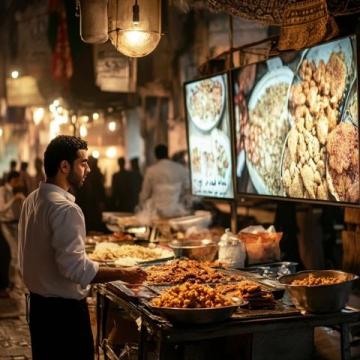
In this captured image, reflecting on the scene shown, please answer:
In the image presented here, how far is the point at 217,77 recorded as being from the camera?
24.5ft

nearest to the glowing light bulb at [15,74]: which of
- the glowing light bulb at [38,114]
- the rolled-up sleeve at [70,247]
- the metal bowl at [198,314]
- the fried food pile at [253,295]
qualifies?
the glowing light bulb at [38,114]

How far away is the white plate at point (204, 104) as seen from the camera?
7.43 metres

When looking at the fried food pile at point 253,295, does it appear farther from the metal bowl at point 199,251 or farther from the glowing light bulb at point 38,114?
the glowing light bulb at point 38,114

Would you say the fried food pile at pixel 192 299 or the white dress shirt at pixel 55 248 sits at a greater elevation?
the white dress shirt at pixel 55 248

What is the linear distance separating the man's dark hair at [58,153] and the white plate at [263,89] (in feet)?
8.47

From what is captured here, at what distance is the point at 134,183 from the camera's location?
717 inches

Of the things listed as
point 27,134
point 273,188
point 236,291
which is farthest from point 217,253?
point 27,134

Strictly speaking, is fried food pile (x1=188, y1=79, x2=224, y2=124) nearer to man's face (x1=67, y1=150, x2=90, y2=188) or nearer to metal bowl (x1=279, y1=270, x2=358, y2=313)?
man's face (x1=67, y1=150, x2=90, y2=188)

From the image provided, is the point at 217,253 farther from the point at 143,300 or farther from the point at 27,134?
the point at 27,134

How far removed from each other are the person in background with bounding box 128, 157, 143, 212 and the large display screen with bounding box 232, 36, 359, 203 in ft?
35.9

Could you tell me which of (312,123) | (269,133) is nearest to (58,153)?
(312,123)

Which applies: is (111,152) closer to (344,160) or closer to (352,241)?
(352,241)

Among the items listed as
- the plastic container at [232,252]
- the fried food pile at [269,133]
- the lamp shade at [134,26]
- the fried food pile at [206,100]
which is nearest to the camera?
the lamp shade at [134,26]

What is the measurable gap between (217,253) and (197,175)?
6.89 ft
